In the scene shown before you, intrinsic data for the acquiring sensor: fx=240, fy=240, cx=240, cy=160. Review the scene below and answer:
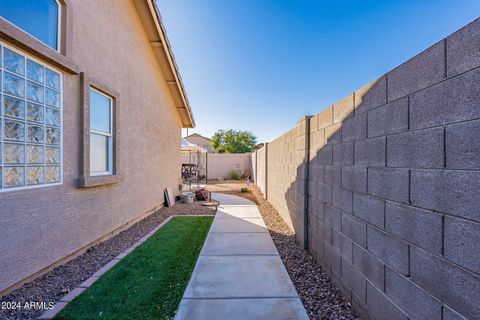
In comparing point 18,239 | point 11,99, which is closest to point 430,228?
point 18,239

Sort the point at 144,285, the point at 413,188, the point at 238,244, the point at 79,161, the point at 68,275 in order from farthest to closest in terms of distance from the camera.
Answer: the point at 238,244 → the point at 79,161 → the point at 68,275 → the point at 144,285 → the point at 413,188

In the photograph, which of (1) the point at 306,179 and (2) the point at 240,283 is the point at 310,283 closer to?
(2) the point at 240,283

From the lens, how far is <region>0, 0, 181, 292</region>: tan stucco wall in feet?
10.4

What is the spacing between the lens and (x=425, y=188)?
1.75 meters

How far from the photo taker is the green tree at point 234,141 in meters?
42.0

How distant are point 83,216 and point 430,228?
4994 mm

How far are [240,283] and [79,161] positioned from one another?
3.48 meters

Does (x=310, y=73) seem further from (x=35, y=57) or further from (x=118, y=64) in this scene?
(x=35, y=57)

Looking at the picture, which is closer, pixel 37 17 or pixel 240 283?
pixel 240 283

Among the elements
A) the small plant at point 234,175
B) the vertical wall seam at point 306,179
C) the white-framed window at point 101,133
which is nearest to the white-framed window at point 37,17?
the white-framed window at point 101,133

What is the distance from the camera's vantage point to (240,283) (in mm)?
3273

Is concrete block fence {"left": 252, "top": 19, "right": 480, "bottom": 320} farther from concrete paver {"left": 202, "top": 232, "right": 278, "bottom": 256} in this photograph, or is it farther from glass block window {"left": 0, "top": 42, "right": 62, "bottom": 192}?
glass block window {"left": 0, "top": 42, "right": 62, "bottom": 192}

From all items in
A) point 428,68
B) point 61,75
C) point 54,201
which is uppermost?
point 61,75

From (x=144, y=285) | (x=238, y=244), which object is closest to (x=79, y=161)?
(x=144, y=285)
